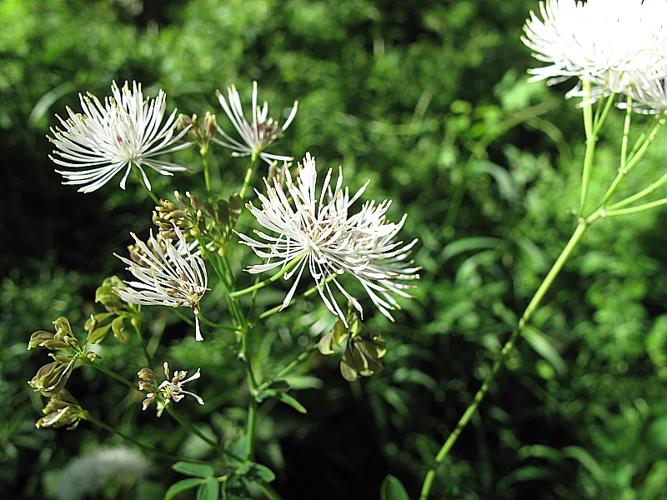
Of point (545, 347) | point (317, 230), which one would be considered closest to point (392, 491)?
point (317, 230)

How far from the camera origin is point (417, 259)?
69.2 inches

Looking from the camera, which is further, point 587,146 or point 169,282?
point 587,146

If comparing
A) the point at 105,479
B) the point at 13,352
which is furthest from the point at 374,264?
the point at 13,352

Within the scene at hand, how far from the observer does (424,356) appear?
5.44 ft

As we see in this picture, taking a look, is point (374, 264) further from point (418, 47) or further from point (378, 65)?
point (418, 47)

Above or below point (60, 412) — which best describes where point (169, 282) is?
above

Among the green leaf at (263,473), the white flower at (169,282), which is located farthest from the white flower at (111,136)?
the green leaf at (263,473)

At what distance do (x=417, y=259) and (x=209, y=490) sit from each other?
117 centimetres

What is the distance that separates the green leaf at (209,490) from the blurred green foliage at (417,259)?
0.66 meters

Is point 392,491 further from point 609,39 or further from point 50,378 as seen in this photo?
point 609,39

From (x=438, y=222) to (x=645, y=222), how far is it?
49 cm

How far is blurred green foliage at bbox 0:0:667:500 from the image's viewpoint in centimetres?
Result: 150

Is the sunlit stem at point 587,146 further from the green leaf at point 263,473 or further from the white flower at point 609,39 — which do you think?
the green leaf at point 263,473

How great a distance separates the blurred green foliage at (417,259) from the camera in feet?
4.93
